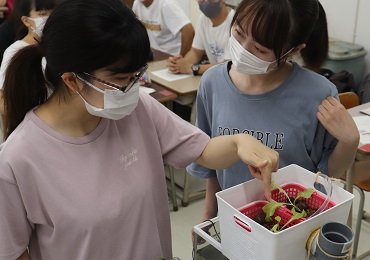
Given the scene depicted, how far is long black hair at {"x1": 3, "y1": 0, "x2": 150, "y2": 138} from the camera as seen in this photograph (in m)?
0.98

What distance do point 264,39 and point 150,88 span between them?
6.08 feet

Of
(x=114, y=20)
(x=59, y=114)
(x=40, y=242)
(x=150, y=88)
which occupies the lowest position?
(x=150, y=88)

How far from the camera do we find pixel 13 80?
112 cm

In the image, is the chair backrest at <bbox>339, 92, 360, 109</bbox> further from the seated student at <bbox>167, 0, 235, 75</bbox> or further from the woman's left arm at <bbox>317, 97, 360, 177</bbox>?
the woman's left arm at <bbox>317, 97, 360, 177</bbox>

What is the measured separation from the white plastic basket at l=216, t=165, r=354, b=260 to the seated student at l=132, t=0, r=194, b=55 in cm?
278

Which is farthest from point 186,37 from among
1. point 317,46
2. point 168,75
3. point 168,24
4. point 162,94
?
point 317,46

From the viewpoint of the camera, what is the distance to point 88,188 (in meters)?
1.11

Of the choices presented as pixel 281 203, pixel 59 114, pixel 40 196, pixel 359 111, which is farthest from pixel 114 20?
pixel 359 111

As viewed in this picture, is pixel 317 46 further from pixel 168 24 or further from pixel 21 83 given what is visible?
pixel 168 24

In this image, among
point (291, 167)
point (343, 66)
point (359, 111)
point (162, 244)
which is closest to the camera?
point (291, 167)

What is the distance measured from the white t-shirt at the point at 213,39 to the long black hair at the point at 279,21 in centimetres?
199

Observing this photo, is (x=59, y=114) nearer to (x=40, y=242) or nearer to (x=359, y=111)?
(x=40, y=242)

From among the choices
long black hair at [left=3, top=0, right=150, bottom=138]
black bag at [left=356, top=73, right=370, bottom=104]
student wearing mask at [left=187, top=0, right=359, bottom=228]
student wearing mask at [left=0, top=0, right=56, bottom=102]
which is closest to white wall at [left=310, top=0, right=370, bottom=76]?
black bag at [left=356, top=73, right=370, bottom=104]

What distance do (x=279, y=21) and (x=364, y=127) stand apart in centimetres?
127
